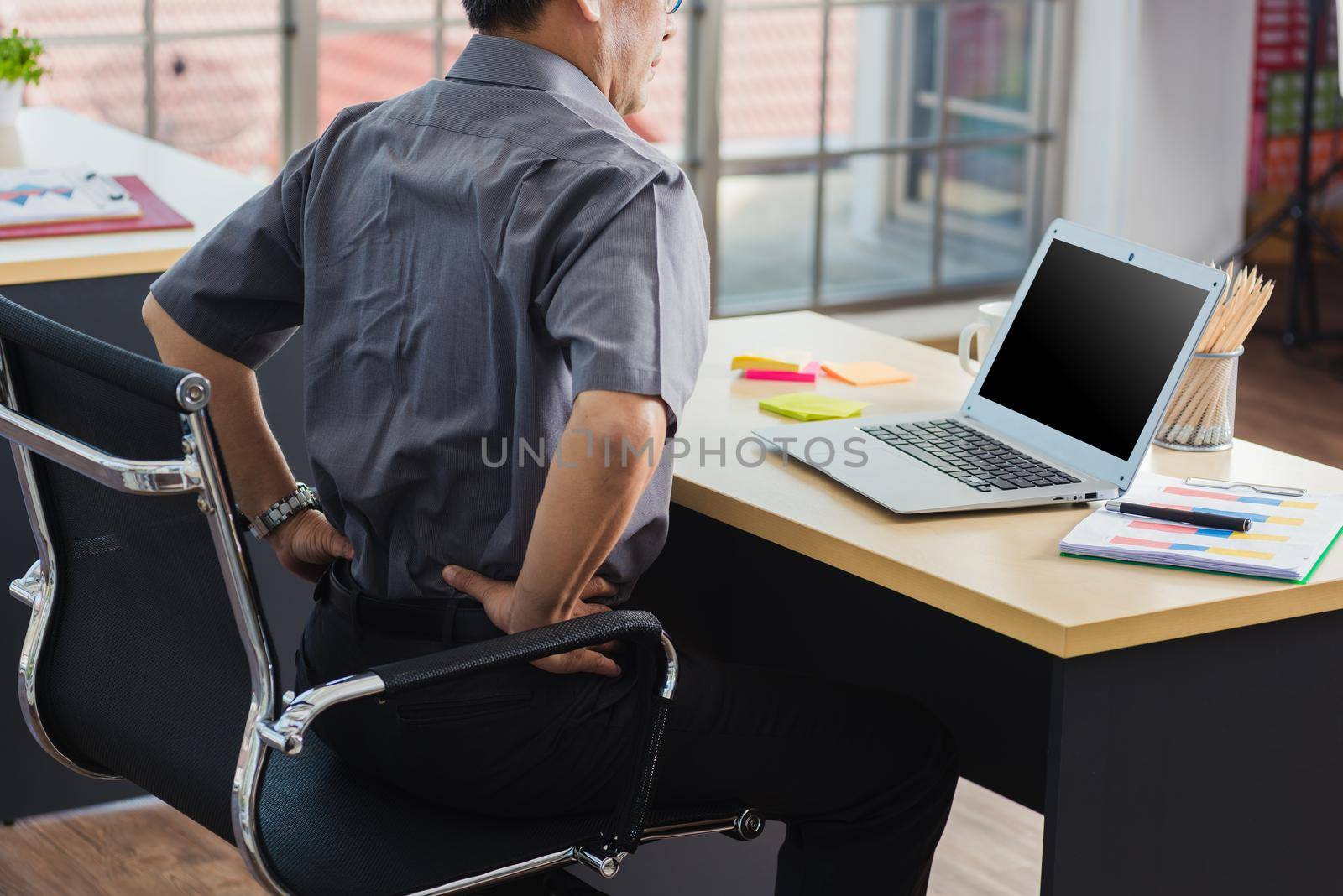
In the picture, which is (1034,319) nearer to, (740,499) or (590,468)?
(740,499)

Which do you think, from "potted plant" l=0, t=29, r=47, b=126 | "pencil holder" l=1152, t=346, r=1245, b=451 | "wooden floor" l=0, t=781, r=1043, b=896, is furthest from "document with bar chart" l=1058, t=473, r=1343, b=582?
"potted plant" l=0, t=29, r=47, b=126

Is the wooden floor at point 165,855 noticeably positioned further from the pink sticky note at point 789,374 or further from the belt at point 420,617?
the belt at point 420,617

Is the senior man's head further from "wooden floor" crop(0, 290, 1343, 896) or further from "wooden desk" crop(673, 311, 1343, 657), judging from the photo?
"wooden floor" crop(0, 290, 1343, 896)

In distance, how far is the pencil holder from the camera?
1.84m

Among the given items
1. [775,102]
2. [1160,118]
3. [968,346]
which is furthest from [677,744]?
[1160,118]

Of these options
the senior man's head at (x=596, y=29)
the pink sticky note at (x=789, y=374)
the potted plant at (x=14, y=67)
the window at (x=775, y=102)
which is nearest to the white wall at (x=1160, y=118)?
the window at (x=775, y=102)

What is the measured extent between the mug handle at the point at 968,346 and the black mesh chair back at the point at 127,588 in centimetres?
101

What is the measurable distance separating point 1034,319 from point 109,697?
1012 millimetres

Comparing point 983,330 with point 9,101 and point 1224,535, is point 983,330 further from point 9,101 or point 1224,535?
point 9,101

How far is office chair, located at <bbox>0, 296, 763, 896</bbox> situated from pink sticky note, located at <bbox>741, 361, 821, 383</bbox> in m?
0.68

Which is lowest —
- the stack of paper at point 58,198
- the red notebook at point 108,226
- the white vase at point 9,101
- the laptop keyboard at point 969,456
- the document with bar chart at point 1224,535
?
the document with bar chart at point 1224,535

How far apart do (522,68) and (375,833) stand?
684 mm

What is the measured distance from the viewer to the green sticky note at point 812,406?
6.32 ft

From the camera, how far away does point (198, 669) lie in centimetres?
140
